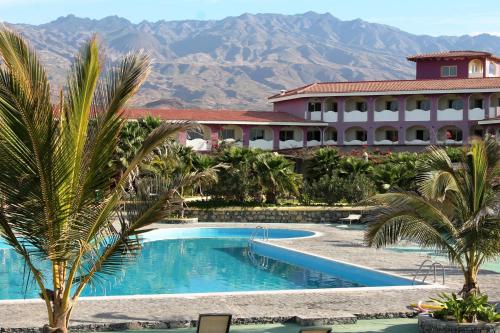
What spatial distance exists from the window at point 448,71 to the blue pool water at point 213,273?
34642mm

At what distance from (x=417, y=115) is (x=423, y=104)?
4.03 feet

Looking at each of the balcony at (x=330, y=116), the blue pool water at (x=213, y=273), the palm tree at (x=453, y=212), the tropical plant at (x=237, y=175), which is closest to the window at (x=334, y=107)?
the balcony at (x=330, y=116)

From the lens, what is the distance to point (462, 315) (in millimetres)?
10680

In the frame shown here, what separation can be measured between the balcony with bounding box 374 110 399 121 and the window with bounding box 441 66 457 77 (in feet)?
25.2

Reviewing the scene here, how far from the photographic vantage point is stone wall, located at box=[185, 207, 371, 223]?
108 feet

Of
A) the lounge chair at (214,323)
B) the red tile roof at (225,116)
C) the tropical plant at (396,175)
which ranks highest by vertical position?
the red tile roof at (225,116)

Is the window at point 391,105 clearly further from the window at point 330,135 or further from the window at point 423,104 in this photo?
the window at point 330,135

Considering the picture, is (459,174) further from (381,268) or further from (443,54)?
(443,54)

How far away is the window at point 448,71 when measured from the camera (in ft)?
186

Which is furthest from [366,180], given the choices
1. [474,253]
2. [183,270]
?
[474,253]

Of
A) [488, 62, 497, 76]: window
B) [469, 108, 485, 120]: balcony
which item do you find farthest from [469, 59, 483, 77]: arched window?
[469, 108, 485, 120]: balcony

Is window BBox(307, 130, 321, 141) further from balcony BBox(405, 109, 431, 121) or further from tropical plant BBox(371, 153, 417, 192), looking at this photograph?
tropical plant BBox(371, 153, 417, 192)

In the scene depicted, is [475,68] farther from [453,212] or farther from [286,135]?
[453,212]

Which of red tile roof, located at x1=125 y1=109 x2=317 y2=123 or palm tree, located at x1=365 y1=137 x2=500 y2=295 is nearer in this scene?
palm tree, located at x1=365 y1=137 x2=500 y2=295
